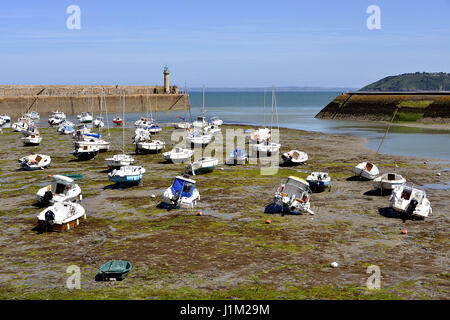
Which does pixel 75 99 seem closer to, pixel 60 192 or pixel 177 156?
pixel 177 156

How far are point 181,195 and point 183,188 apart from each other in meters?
0.51

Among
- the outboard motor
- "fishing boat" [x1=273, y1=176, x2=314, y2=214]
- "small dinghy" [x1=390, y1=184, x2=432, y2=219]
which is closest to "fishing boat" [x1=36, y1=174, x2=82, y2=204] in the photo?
the outboard motor

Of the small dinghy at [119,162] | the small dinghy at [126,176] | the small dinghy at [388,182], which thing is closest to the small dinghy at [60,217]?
the small dinghy at [126,176]

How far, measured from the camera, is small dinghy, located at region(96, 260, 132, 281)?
16547mm

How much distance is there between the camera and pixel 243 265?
18.2 meters

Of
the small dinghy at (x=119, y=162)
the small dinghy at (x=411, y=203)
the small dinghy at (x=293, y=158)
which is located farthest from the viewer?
the small dinghy at (x=293, y=158)

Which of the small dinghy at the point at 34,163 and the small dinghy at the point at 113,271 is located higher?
the small dinghy at the point at 34,163

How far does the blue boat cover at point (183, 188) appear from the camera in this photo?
1059 inches

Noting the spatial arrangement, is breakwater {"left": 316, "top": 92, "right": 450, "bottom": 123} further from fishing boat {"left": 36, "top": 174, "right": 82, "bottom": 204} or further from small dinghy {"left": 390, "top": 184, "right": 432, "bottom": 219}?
fishing boat {"left": 36, "top": 174, "right": 82, "bottom": 204}

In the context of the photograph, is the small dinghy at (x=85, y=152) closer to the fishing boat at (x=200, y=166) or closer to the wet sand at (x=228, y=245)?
the wet sand at (x=228, y=245)

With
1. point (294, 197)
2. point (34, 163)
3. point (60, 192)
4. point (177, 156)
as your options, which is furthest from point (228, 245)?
point (34, 163)

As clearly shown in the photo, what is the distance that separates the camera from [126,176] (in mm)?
31312

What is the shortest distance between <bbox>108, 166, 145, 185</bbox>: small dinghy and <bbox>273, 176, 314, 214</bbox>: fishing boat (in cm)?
1080
